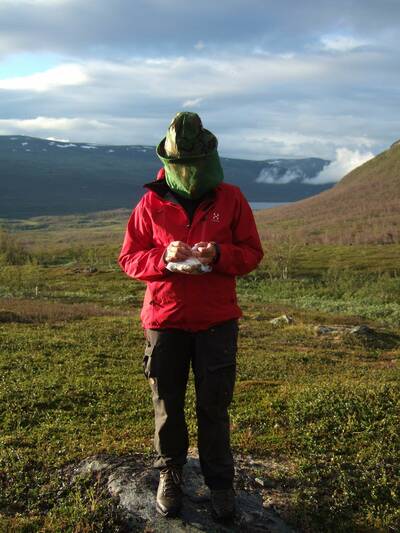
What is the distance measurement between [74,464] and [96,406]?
3.54 m

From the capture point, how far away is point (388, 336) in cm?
2464

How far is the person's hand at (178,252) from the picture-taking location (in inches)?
194

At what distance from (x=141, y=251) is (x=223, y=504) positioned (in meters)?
2.44

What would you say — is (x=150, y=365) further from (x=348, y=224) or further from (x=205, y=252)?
(x=348, y=224)

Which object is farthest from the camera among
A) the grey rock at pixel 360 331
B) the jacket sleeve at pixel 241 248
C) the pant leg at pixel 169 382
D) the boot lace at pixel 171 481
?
the grey rock at pixel 360 331

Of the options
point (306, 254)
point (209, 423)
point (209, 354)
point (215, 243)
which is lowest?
point (306, 254)

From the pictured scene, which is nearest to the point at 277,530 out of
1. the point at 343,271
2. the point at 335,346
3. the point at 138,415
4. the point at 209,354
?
the point at 209,354

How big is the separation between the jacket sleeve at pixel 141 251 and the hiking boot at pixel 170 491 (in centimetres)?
188

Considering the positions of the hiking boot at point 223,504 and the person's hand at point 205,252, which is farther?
the hiking boot at point 223,504

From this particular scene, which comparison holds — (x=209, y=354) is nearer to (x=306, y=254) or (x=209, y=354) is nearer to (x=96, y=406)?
(x=96, y=406)

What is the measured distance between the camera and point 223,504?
539 centimetres

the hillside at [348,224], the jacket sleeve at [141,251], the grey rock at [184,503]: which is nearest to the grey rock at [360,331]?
the grey rock at [184,503]

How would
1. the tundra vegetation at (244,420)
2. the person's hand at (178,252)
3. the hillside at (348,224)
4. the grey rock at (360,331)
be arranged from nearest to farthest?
the person's hand at (178,252) < the tundra vegetation at (244,420) < the grey rock at (360,331) < the hillside at (348,224)

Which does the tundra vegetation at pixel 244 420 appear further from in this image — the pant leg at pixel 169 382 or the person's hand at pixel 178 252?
the person's hand at pixel 178 252
